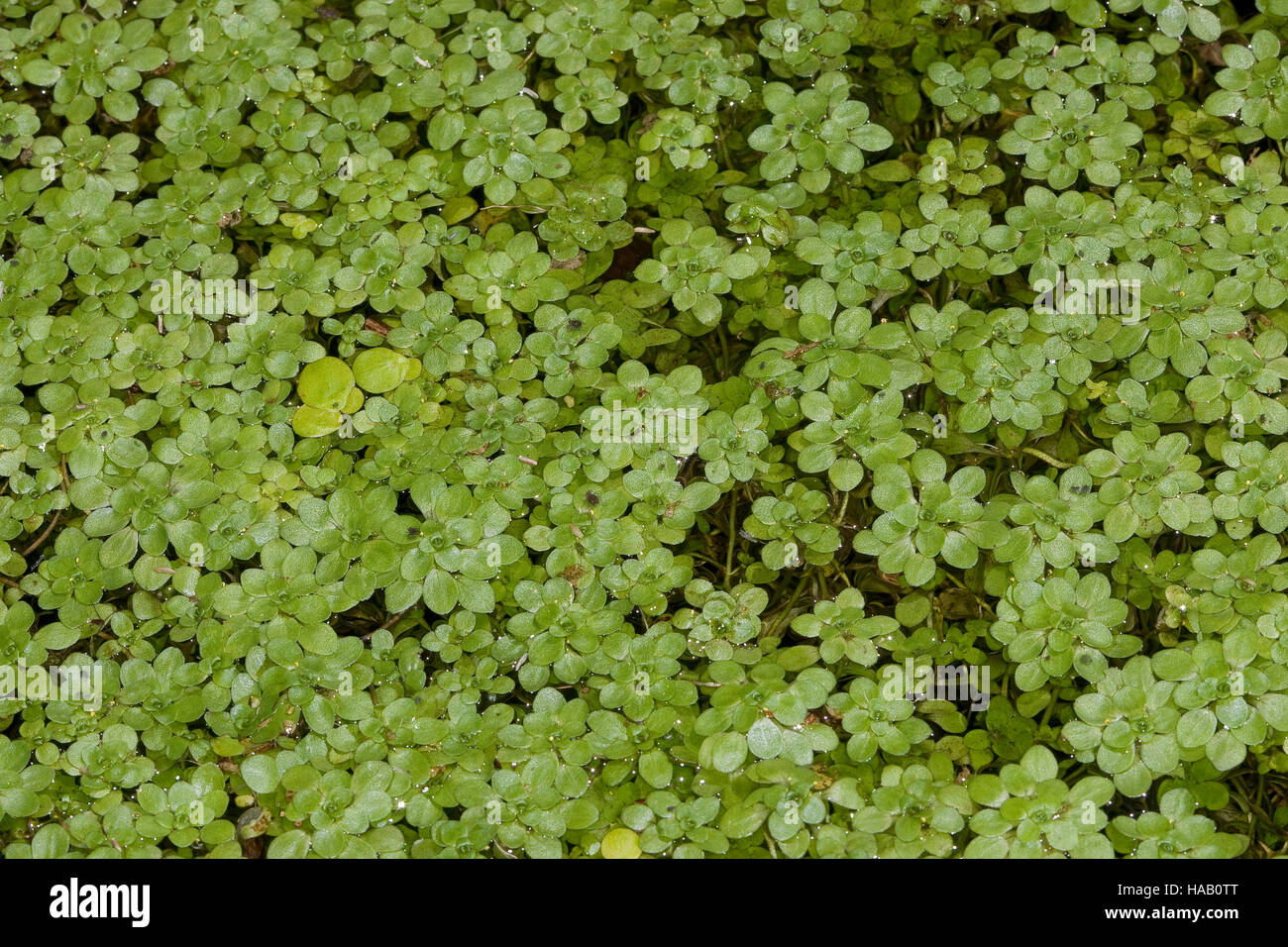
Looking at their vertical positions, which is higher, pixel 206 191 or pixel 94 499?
pixel 206 191

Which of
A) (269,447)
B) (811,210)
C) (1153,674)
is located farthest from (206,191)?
(1153,674)

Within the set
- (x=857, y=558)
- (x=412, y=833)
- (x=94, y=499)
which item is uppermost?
(x=94, y=499)

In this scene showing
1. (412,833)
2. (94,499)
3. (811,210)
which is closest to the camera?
(412,833)

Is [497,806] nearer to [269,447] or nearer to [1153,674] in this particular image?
[269,447]

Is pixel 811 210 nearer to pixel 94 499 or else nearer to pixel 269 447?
pixel 269 447

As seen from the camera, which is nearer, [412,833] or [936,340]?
[412,833]

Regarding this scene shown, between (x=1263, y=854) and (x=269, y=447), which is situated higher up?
(x=269, y=447)
